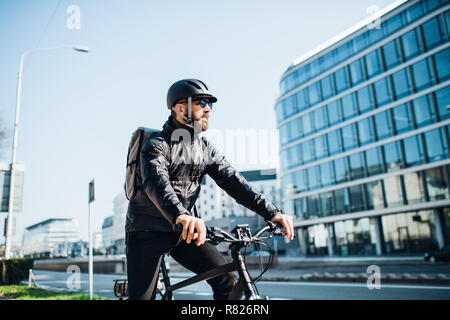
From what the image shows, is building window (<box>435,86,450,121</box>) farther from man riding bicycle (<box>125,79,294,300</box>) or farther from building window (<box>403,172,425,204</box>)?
man riding bicycle (<box>125,79,294,300</box>)

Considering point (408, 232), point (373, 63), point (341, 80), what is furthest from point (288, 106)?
point (408, 232)

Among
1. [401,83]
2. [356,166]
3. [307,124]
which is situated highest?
[401,83]

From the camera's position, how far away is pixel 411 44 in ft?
103

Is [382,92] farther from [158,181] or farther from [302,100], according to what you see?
[158,181]

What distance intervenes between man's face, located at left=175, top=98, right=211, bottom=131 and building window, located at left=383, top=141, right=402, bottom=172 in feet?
108

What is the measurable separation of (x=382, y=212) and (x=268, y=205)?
33728 millimetres

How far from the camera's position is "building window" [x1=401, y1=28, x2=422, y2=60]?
101ft

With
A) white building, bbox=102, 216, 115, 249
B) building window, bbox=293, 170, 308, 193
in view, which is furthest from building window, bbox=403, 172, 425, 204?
white building, bbox=102, 216, 115, 249

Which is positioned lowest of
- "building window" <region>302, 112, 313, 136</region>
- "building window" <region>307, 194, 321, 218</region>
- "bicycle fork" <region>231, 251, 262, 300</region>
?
"bicycle fork" <region>231, 251, 262, 300</region>

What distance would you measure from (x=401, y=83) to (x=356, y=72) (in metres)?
4.68

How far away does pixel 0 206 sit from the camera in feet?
31.9

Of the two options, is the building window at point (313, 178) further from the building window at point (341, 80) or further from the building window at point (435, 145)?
the building window at point (435, 145)
